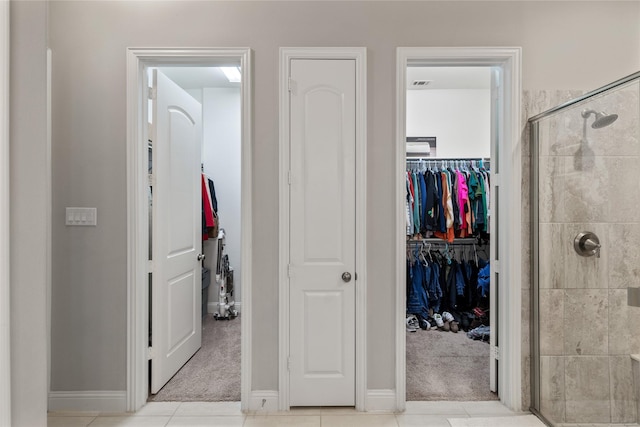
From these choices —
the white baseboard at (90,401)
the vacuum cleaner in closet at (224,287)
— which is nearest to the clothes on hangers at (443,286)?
the vacuum cleaner in closet at (224,287)

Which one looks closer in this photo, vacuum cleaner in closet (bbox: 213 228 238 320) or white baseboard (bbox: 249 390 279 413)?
white baseboard (bbox: 249 390 279 413)

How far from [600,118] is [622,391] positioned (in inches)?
56.1

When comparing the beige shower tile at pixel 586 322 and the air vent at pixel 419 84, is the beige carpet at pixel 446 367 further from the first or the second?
the air vent at pixel 419 84

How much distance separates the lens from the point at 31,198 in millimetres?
1077

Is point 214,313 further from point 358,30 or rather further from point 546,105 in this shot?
point 546,105

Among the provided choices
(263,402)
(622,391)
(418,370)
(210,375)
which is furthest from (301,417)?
(622,391)

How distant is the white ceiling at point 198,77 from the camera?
11.8 ft

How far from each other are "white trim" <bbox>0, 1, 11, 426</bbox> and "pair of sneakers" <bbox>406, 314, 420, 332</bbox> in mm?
3106

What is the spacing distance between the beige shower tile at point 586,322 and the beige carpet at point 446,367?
65cm

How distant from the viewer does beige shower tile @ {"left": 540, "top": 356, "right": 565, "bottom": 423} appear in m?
1.98

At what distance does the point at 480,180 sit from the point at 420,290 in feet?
4.26

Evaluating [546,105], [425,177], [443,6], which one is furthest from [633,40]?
[425,177]

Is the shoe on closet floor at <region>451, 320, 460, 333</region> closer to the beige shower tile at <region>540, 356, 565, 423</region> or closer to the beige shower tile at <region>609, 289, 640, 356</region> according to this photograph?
the beige shower tile at <region>540, 356, 565, 423</region>

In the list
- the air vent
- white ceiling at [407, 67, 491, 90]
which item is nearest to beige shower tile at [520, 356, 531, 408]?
white ceiling at [407, 67, 491, 90]
